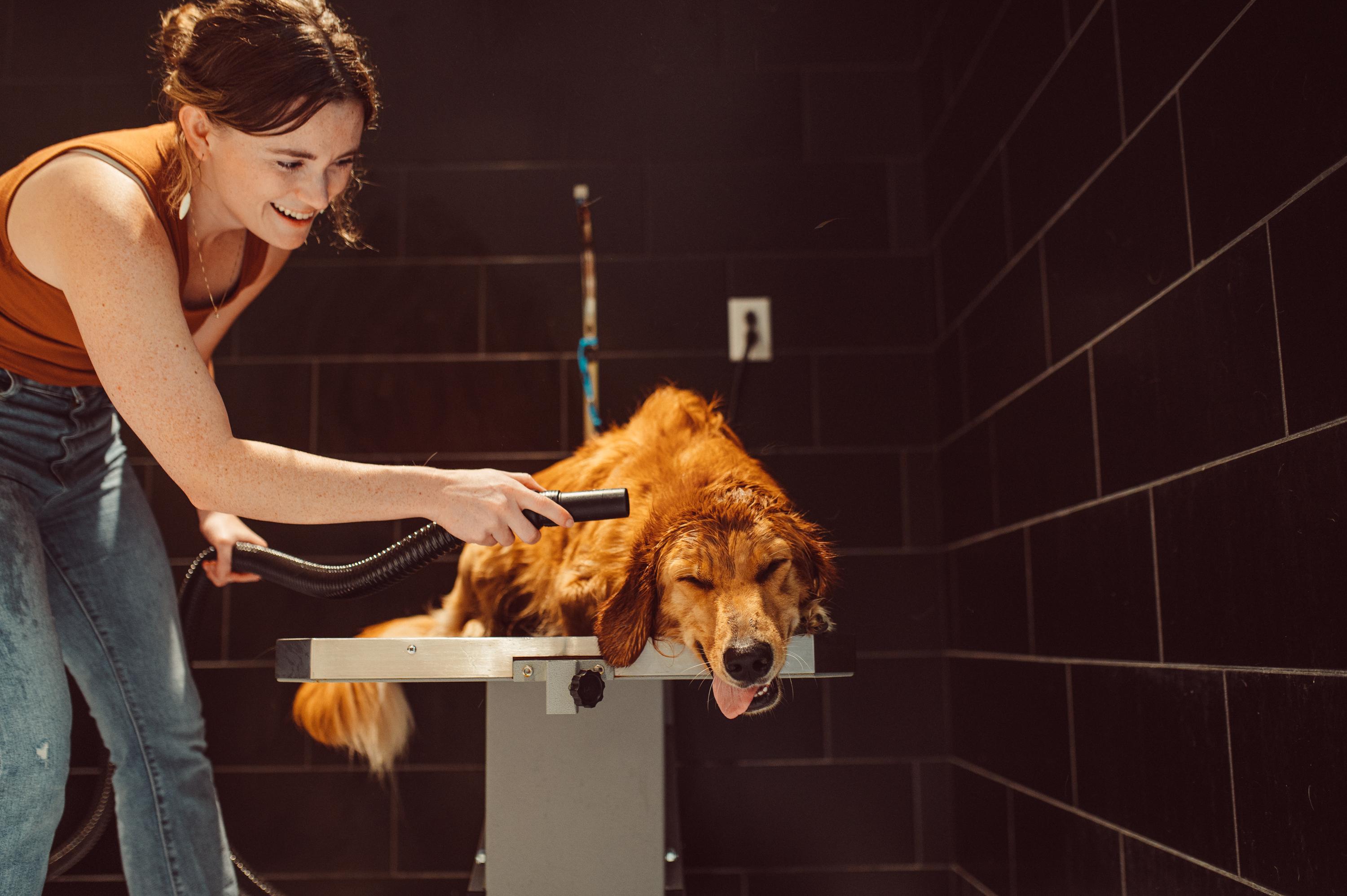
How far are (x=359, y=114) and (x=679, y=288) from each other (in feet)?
4.12

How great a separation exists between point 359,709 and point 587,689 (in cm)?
80

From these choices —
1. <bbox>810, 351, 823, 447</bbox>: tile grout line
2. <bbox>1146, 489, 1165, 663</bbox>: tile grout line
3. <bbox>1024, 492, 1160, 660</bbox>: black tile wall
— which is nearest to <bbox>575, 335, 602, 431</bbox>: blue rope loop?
<bbox>810, 351, 823, 447</bbox>: tile grout line

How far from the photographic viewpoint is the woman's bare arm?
1.11m

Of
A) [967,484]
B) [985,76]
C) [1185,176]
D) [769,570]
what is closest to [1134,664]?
[769,570]

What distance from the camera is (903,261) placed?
2582 millimetres

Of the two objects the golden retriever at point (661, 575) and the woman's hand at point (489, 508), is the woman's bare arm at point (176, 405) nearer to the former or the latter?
the woman's hand at point (489, 508)

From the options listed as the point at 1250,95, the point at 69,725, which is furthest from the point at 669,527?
the point at 1250,95

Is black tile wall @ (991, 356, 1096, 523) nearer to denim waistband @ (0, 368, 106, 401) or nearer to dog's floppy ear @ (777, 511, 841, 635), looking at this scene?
dog's floppy ear @ (777, 511, 841, 635)

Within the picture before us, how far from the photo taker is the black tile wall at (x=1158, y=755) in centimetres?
135

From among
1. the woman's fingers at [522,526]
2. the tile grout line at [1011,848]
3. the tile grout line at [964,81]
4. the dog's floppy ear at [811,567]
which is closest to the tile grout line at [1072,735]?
the tile grout line at [1011,848]

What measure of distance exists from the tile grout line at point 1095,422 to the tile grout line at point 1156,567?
0.18m

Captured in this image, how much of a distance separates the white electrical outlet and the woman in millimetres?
1112

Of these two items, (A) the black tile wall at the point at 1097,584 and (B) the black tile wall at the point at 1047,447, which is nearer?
(A) the black tile wall at the point at 1097,584

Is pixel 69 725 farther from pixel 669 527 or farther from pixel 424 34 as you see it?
pixel 424 34
